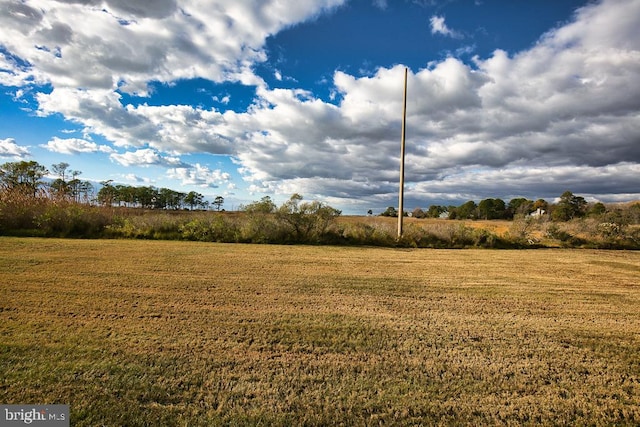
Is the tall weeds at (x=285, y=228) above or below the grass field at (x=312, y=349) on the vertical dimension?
above

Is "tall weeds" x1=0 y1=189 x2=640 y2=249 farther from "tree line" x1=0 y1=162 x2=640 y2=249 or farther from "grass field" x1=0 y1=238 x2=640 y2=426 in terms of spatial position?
"grass field" x1=0 y1=238 x2=640 y2=426

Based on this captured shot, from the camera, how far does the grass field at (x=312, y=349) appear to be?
311 cm

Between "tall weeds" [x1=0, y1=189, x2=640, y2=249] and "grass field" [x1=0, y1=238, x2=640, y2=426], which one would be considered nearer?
"grass field" [x1=0, y1=238, x2=640, y2=426]

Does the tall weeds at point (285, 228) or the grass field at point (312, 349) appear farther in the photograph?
the tall weeds at point (285, 228)

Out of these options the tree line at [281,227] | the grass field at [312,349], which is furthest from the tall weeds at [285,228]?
the grass field at [312,349]

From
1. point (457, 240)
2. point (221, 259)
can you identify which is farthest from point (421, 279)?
point (457, 240)

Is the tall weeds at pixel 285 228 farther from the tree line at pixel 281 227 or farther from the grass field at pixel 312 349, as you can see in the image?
the grass field at pixel 312 349

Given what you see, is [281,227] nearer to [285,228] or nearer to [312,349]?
[285,228]

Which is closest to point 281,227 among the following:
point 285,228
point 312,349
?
point 285,228

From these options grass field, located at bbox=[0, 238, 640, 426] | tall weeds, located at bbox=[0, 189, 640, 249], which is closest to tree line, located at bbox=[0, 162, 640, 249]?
tall weeds, located at bbox=[0, 189, 640, 249]

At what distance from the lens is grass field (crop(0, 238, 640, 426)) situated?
10.2 feet

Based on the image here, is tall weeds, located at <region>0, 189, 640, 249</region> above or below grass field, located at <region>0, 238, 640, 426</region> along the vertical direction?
above

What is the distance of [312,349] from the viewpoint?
4316 mm

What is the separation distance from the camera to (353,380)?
3590 millimetres
